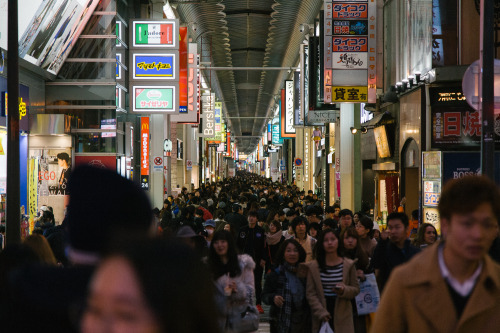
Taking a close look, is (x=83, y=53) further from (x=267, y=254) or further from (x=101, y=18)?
(x=267, y=254)

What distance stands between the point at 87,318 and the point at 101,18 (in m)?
20.3

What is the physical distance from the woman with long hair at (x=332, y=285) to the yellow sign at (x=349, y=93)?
12.8 meters

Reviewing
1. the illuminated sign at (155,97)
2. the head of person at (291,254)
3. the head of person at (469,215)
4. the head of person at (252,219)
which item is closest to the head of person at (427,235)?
the head of person at (291,254)

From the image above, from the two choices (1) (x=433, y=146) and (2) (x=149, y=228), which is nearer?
(2) (x=149, y=228)

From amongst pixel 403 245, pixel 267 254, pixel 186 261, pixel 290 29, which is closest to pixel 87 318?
pixel 186 261

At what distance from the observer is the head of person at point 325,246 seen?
21.2 feet

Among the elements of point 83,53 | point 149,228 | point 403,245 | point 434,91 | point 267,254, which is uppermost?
point 83,53

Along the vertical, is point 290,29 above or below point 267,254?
above

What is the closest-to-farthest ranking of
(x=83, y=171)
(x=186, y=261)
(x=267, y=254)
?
(x=186, y=261) → (x=83, y=171) → (x=267, y=254)

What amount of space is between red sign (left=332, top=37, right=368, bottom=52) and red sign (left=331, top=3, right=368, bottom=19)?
1.96ft

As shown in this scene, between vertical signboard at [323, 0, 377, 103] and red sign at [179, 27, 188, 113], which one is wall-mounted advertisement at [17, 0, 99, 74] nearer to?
red sign at [179, 27, 188, 113]

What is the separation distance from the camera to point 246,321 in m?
5.61

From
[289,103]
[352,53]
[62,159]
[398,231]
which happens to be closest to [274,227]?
[398,231]

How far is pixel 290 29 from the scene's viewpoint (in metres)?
31.2
